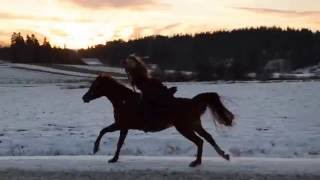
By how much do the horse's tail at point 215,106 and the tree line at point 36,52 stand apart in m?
137

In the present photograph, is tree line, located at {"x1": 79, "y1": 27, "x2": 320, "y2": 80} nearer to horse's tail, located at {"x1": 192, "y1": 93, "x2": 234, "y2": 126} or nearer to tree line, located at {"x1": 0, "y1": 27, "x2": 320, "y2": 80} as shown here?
tree line, located at {"x1": 0, "y1": 27, "x2": 320, "y2": 80}

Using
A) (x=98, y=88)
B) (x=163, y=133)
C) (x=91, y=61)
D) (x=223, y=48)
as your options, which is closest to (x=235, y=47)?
(x=223, y=48)

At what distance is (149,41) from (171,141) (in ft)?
319

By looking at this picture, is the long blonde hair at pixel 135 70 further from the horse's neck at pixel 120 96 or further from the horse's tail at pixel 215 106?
the horse's tail at pixel 215 106

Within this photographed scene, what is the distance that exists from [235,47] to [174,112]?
138772 millimetres

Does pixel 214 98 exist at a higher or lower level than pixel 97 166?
higher

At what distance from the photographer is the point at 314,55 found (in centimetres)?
15312

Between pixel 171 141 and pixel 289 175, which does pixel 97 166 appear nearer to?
pixel 289 175

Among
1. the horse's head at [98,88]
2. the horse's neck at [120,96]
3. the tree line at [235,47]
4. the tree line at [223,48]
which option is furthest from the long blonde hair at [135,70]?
the tree line at [223,48]

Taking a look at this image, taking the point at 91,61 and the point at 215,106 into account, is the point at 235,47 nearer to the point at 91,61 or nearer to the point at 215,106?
the point at 91,61

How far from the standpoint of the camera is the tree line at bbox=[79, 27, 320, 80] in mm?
121000

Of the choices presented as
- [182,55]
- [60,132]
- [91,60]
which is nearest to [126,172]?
[60,132]

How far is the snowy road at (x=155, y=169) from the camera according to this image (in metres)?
10.2

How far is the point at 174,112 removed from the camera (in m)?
11.1
